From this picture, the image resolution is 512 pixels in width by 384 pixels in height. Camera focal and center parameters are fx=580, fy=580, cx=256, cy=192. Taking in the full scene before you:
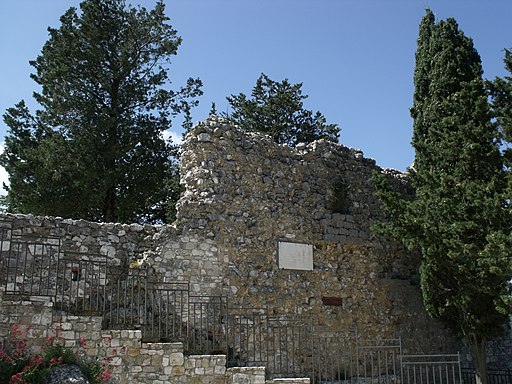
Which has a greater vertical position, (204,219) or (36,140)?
(36,140)

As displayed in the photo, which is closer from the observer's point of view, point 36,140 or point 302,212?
point 302,212

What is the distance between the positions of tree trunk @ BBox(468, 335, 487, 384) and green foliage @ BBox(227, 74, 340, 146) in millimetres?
14023

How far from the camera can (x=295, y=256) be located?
12250mm

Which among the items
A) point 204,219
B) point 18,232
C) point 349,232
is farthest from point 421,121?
point 18,232

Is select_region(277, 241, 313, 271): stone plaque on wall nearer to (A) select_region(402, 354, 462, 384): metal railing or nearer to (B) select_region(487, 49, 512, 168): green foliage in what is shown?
(A) select_region(402, 354, 462, 384): metal railing

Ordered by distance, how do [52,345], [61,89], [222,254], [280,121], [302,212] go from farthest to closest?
1. [280,121]
2. [61,89]
3. [302,212]
4. [222,254]
5. [52,345]

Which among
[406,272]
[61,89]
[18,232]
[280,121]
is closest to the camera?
[18,232]

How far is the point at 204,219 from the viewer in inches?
447

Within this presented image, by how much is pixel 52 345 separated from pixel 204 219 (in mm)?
3803

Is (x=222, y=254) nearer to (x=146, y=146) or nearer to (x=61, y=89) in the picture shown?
(x=146, y=146)

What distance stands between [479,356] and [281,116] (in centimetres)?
1532

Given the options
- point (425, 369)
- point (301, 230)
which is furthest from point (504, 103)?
point (425, 369)

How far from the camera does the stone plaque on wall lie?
12.1 meters

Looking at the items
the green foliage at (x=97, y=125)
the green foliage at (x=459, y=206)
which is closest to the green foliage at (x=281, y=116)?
the green foliage at (x=97, y=125)
